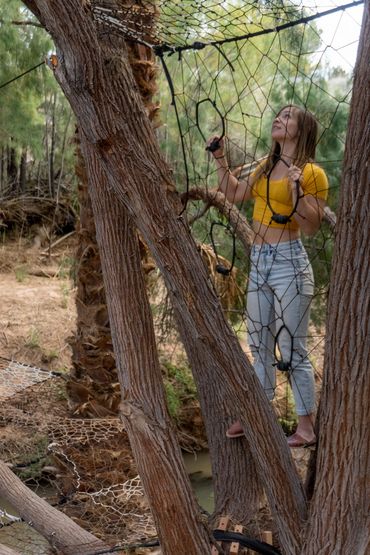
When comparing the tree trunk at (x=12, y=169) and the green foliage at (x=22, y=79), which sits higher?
the green foliage at (x=22, y=79)

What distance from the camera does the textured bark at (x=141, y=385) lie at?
5.00ft

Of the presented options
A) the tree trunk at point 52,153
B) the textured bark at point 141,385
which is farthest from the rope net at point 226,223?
the tree trunk at point 52,153

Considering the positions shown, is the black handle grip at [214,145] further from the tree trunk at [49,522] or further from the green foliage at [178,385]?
the green foliage at [178,385]

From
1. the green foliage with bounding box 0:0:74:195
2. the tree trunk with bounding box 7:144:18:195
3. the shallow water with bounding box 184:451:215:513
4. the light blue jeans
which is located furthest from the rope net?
the tree trunk with bounding box 7:144:18:195

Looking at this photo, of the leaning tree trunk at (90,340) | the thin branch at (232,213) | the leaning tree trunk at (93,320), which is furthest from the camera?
the leaning tree trunk at (90,340)

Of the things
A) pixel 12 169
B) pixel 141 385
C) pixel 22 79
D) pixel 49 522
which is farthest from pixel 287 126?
pixel 12 169

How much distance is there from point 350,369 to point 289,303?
0.53 metres

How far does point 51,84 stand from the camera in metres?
5.23

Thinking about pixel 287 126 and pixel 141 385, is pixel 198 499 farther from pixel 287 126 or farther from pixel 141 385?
pixel 287 126

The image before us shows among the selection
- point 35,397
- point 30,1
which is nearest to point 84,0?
point 30,1

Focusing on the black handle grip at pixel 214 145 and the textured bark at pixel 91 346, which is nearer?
the black handle grip at pixel 214 145

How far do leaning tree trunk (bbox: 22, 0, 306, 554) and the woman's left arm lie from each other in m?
0.34

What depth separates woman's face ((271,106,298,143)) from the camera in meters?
1.80

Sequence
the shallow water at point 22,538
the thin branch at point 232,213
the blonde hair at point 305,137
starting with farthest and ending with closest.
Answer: the shallow water at point 22,538
the thin branch at point 232,213
the blonde hair at point 305,137
